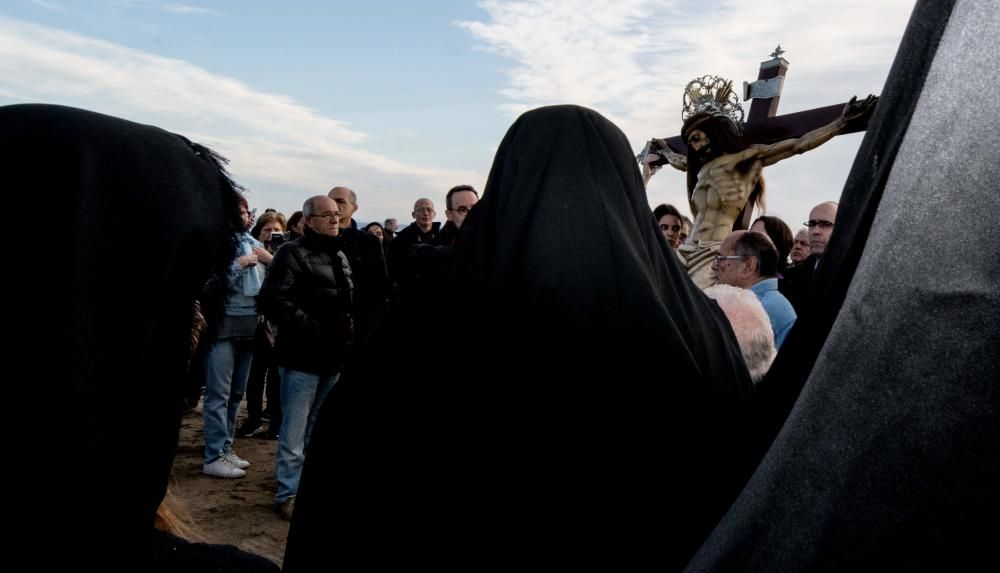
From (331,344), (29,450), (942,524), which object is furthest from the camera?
(331,344)

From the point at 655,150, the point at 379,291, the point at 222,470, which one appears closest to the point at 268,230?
the point at 379,291

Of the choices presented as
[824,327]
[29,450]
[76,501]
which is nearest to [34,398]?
[29,450]

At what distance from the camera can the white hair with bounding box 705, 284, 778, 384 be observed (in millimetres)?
1863

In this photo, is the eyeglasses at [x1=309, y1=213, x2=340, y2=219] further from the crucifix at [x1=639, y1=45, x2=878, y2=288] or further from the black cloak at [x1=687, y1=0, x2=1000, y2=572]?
the black cloak at [x1=687, y1=0, x2=1000, y2=572]

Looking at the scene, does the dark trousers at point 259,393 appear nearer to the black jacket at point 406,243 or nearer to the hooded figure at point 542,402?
the black jacket at point 406,243

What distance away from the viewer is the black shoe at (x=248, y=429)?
6.39 m

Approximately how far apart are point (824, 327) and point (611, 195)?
31.7 inches

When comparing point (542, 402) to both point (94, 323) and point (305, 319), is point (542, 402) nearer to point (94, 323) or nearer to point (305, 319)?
point (94, 323)

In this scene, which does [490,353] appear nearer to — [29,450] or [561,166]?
Answer: [561,166]

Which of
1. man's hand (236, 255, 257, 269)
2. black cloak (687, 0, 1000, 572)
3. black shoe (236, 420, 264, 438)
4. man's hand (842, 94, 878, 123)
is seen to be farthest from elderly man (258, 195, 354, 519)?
man's hand (842, 94, 878, 123)

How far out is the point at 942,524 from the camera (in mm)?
563

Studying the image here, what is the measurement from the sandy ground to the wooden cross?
14.4 feet

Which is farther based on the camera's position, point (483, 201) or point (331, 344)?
point (331, 344)

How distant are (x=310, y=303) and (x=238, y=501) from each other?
1543 mm
